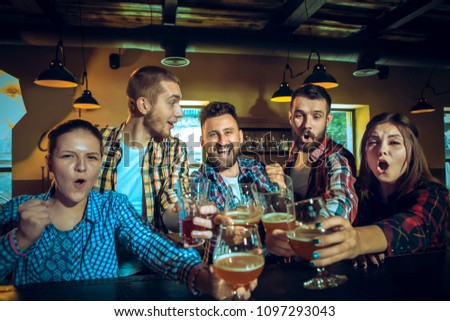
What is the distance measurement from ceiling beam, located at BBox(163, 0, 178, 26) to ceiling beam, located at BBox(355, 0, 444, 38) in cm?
287

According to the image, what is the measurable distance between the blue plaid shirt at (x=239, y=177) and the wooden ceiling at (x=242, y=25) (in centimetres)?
220

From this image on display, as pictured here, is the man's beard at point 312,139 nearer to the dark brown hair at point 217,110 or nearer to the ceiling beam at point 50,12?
the dark brown hair at point 217,110

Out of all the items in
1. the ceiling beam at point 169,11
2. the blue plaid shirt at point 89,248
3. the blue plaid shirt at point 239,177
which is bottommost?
the blue plaid shirt at point 89,248

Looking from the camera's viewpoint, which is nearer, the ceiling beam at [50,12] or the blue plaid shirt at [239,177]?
the blue plaid shirt at [239,177]

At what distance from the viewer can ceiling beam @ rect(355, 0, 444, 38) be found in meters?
3.73

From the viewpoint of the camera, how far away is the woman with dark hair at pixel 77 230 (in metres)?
1.34

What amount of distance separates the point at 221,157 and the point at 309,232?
1.15 meters

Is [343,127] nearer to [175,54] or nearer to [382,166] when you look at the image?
[175,54]

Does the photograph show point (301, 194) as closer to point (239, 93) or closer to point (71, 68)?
point (239, 93)

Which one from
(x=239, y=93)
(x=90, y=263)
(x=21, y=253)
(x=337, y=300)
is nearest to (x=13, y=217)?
(x=21, y=253)

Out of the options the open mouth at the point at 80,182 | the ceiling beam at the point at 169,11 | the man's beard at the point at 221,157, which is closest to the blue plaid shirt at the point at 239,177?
the man's beard at the point at 221,157

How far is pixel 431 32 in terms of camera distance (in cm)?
510
